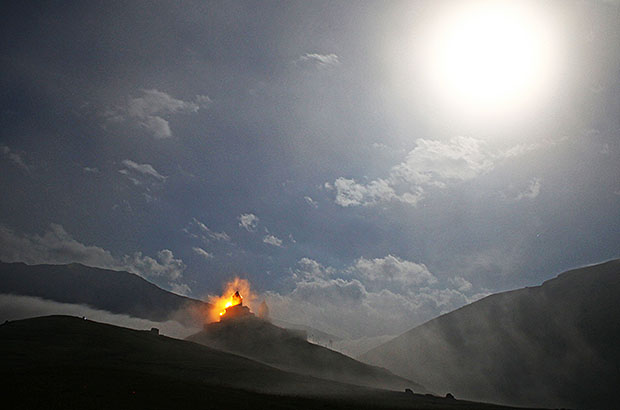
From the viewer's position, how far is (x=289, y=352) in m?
155

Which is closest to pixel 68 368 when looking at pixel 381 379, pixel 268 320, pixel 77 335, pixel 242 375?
pixel 242 375

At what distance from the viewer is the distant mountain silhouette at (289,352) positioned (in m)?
136

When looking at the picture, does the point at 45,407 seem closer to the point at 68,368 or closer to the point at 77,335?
the point at 68,368

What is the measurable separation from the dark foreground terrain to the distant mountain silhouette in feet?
134

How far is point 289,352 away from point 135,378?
357 ft

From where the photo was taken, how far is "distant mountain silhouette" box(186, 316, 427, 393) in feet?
447

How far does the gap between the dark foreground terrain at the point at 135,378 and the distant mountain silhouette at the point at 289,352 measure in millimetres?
40984

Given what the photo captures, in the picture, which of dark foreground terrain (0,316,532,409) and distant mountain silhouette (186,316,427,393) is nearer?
dark foreground terrain (0,316,532,409)

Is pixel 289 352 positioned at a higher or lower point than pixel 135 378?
higher

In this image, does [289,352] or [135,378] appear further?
[289,352]

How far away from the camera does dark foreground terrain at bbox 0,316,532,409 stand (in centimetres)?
3975

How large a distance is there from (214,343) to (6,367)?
111 m

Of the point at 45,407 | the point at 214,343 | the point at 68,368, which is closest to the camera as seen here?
the point at 45,407

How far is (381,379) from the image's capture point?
463 ft
